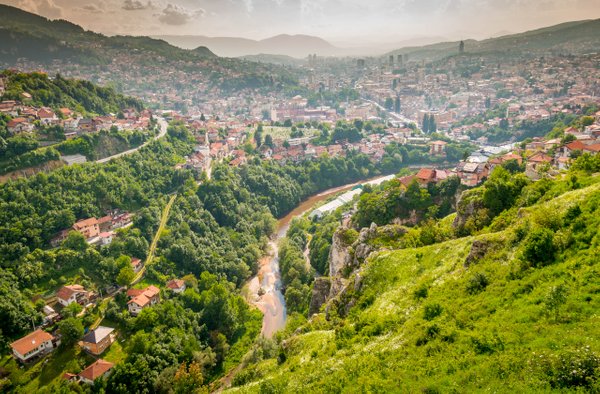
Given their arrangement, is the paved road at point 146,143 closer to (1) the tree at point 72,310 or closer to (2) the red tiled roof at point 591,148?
(1) the tree at point 72,310

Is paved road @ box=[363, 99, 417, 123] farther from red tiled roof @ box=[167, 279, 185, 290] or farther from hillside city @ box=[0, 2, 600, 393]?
red tiled roof @ box=[167, 279, 185, 290]

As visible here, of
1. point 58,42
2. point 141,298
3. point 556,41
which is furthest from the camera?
point 556,41

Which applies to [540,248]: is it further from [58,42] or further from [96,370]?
[58,42]

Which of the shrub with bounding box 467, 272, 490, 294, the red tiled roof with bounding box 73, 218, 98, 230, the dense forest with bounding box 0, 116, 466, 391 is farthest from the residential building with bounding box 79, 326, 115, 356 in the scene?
the shrub with bounding box 467, 272, 490, 294

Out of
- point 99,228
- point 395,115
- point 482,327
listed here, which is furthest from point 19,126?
point 395,115

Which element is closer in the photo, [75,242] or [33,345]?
[33,345]

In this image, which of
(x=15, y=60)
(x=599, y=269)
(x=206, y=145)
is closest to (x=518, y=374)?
(x=599, y=269)

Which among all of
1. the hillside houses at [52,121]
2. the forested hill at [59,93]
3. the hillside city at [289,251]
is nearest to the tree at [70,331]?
the hillside city at [289,251]
